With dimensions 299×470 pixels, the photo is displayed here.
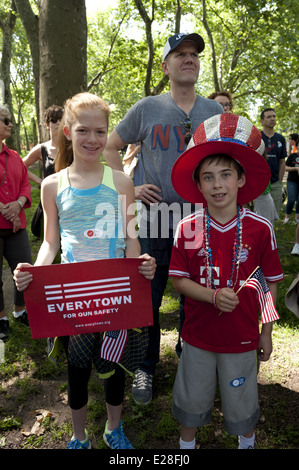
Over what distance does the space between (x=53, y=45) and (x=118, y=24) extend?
15842 mm

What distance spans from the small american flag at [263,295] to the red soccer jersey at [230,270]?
9 centimetres

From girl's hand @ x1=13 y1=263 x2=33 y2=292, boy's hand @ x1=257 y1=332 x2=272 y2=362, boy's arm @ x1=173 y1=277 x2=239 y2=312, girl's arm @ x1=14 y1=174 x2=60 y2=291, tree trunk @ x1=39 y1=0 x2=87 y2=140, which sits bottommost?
boy's hand @ x1=257 y1=332 x2=272 y2=362

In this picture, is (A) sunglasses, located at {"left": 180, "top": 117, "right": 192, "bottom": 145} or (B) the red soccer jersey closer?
(B) the red soccer jersey

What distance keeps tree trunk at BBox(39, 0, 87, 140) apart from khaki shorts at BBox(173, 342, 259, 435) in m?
3.48

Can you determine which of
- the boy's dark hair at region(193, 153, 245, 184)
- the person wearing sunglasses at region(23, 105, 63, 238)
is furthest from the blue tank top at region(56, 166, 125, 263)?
the person wearing sunglasses at region(23, 105, 63, 238)

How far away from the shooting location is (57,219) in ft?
6.72

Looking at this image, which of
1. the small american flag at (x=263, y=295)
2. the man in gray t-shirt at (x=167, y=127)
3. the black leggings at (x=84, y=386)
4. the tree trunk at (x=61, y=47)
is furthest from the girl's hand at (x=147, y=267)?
the tree trunk at (x=61, y=47)

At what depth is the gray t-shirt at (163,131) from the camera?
2.51 m

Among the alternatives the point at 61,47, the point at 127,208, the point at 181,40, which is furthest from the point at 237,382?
the point at 61,47

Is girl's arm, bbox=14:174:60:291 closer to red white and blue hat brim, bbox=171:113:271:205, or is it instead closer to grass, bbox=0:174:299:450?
red white and blue hat brim, bbox=171:113:271:205

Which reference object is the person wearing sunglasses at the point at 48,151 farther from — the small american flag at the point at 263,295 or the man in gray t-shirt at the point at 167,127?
the small american flag at the point at 263,295

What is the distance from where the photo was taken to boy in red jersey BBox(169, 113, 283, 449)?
186 cm

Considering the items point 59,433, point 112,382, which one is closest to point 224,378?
point 112,382
